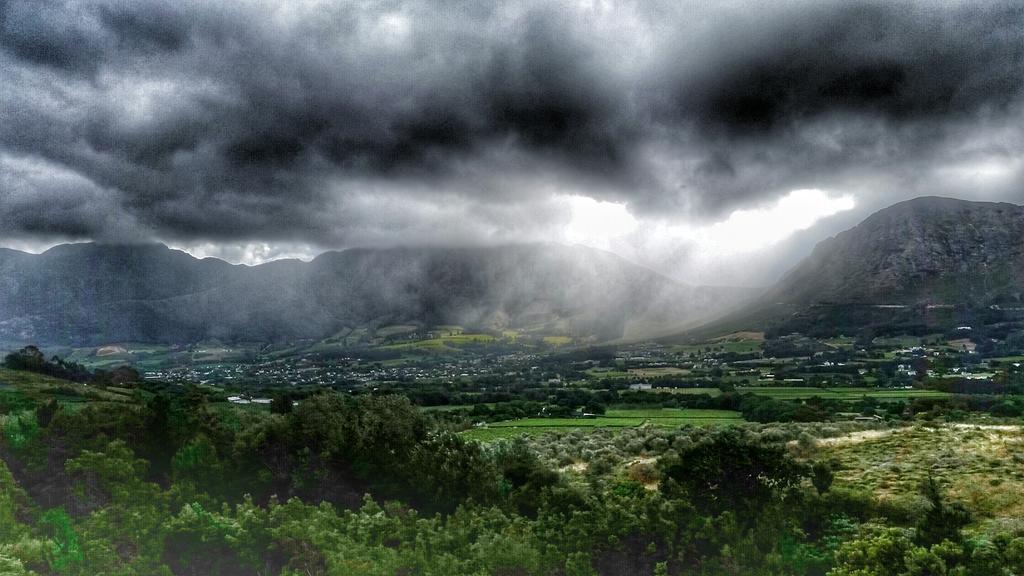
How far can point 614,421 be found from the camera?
A: 171 feet

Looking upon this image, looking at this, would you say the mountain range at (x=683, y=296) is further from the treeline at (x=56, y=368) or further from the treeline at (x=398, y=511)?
the treeline at (x=398, y=511)

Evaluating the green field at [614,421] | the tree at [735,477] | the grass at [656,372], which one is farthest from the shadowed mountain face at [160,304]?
the tree at [735,477]

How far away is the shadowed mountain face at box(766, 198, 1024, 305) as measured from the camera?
145125 mm

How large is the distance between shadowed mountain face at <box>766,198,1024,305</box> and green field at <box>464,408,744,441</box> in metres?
117

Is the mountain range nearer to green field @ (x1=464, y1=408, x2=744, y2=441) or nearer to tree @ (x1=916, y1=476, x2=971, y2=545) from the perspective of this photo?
green field @ (x1=464, y1=408, x2=744, y2=441)

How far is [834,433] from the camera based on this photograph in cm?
3588

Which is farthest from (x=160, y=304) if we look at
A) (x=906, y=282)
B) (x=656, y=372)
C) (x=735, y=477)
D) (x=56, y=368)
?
(x=906, y=282)

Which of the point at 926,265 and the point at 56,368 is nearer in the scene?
the point at 56,368

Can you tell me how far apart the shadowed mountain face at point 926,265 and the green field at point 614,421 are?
116682 mm

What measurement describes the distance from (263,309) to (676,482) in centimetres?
19576

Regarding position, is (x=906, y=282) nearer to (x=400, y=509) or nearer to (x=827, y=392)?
(x=827, y=392)

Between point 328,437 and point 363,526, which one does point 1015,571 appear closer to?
point 363,526

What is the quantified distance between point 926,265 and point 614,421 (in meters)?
170

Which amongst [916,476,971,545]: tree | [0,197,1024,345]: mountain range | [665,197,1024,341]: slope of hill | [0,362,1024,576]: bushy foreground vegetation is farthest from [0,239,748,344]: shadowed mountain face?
[916,476,971,545]: tree
